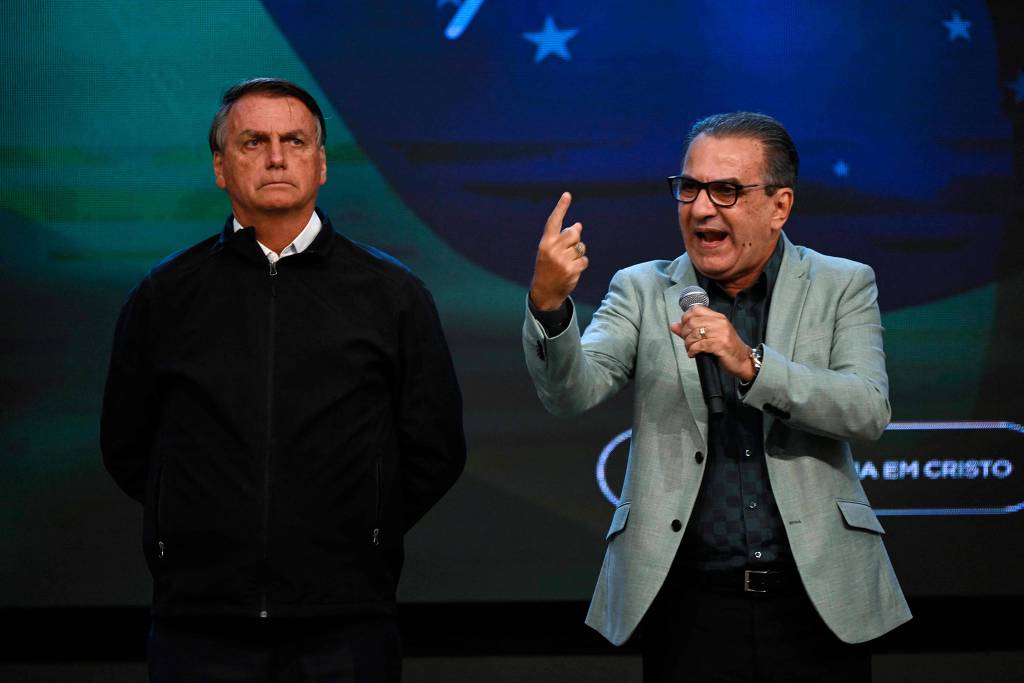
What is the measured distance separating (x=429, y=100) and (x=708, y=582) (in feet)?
7.47

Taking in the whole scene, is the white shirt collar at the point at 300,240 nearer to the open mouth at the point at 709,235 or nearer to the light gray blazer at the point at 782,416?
the light gray blazer at the point at 782,416

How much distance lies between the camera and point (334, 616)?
78.2 inches

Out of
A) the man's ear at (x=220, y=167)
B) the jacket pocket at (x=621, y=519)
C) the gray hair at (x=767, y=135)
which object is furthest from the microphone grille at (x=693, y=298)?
the man's ear at (x=220, y=167)

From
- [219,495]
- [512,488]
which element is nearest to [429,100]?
[512,488]

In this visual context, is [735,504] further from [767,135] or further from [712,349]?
[767,135]

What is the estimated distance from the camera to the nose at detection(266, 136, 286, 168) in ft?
6.76

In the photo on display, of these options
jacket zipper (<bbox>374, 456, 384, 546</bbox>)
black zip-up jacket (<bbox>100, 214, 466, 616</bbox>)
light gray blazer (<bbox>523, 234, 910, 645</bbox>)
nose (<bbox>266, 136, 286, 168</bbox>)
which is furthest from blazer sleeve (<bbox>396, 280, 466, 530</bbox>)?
nose (<bbox>266, 136, 286, 168</bbox>)

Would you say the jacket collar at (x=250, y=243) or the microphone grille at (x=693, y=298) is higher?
the jacket collar at (x=250, y=243)

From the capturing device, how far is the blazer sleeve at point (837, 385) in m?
1.88

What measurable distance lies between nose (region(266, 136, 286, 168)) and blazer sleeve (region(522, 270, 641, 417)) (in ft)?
1.76

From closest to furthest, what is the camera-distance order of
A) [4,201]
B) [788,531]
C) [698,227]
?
[788,531] → [698,227] → [4,201]

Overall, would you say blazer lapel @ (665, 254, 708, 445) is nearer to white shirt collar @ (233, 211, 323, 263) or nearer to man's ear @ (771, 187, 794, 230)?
man's ear @ (771, 187, 794, 230)

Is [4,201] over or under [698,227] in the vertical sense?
over

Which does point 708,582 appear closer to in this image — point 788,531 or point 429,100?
point 788,531
